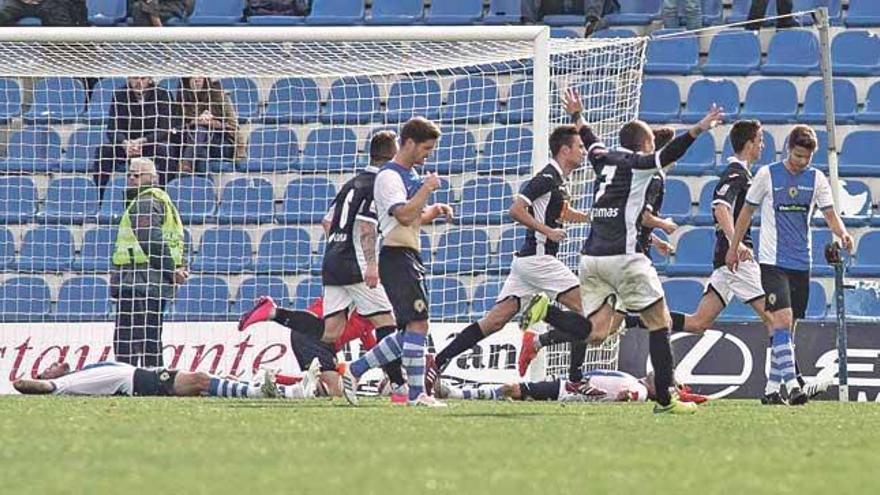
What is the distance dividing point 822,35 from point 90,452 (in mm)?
10413

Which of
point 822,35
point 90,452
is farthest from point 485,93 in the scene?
point 90,452

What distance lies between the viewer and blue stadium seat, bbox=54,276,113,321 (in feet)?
57.8

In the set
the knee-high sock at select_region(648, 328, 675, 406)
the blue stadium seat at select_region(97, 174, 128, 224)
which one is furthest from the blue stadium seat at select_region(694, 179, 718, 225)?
the knee-high sock at select_region(648, 328, 675, 406)

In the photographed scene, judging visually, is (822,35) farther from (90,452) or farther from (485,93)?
(90,452)

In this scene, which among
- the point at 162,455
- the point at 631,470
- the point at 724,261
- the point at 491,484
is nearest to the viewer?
the point at 491,484

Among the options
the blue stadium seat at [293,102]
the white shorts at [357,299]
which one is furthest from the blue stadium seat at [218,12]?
the white shorts at [357,299]

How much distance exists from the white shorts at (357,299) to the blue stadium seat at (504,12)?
6.89 metres

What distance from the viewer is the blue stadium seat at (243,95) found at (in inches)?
725

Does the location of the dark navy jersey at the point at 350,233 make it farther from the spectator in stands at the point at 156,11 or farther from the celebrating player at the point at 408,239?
the spectator in stands at the point at 156,11

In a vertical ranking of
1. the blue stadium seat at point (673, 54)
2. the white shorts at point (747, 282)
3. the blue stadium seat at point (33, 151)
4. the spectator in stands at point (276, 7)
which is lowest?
the white shorts at point (747, 282)

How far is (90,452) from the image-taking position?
7.99 m

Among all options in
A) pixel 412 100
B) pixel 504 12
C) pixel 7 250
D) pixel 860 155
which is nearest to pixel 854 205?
pixel 860 155

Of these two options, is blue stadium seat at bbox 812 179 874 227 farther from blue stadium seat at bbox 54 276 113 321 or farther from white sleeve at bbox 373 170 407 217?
white sleeve at bbox 373 170 407 217

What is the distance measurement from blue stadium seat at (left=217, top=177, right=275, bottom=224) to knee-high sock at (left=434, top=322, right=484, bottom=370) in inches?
165
